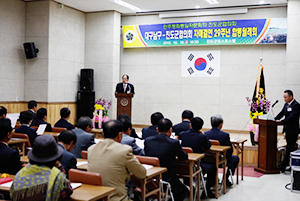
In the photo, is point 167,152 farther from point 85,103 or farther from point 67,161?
point 85,103

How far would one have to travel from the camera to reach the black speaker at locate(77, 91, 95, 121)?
1044 centimetres

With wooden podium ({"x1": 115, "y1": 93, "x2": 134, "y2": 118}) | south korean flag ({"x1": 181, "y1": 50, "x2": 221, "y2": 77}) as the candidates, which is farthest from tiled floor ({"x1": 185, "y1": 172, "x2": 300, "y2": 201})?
south korean flag ({"x1": 181, "y1": 50, "x2": 221, "y2": 77})

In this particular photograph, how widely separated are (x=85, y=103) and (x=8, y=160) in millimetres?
7402

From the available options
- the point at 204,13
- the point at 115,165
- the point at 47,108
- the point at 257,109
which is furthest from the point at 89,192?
the point at 204,13

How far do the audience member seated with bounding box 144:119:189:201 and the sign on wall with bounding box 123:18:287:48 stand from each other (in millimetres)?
6571

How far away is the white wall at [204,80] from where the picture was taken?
9734mm

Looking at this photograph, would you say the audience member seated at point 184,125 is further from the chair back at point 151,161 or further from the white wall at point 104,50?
the white wall at point 104,50

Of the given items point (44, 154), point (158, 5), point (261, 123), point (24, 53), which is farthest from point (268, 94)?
point (44, 154)

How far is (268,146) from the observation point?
6508mm

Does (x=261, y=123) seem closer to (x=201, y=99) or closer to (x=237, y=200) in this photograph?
(x=237, y=200)

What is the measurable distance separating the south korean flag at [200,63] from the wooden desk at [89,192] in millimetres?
8102

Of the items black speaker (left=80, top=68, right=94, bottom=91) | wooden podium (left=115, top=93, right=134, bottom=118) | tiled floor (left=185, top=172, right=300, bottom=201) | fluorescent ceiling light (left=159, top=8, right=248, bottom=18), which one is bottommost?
tiled floor (left=185, top=172, right=300, bottom=201)

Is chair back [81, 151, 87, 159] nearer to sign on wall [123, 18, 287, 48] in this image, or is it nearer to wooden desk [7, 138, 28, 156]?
wooden desk [7, 138, 28, 156]

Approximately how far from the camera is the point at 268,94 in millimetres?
9805
